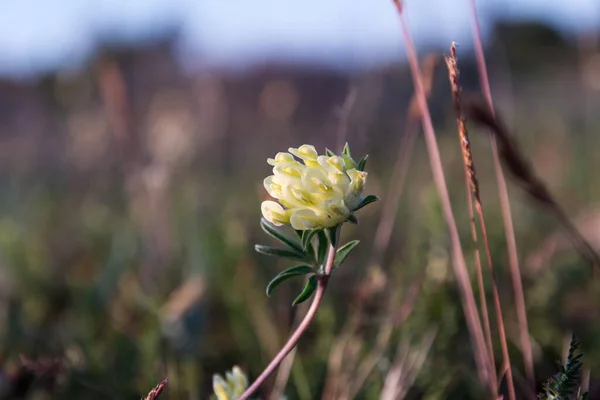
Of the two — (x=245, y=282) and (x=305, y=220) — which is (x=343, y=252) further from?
(x=245, y=282)

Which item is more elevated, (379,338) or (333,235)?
(333,235)

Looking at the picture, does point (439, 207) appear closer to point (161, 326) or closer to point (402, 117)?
point (161, 326)

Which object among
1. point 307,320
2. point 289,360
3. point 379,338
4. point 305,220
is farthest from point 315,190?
point 379,338

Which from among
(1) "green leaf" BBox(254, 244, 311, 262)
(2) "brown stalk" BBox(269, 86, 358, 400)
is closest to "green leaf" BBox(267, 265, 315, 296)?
(1) "green leaf" BBox(254, 244, 311, 262)

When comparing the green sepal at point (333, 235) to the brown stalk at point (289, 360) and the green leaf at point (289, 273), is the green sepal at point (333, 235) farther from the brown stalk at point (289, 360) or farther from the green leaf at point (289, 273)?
the brown stalk at point (289, 360)

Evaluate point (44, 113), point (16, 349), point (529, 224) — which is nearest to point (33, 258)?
point (16, 349)

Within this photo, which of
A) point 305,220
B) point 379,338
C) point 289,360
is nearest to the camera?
point 305,220
